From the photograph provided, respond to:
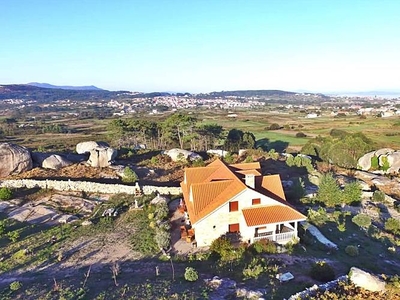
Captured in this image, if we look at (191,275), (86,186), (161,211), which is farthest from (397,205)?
(86,186)

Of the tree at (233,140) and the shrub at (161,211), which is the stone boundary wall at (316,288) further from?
the tree at (233,140)

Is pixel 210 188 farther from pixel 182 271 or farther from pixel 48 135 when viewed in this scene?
pixel 48 135

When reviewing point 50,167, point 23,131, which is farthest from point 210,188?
point 23,131

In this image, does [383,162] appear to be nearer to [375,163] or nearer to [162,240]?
[375,163]

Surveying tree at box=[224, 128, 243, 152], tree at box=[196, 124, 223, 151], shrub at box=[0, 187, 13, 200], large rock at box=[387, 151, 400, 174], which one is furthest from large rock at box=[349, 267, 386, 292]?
tree at box=[196, 124, 223, 151]

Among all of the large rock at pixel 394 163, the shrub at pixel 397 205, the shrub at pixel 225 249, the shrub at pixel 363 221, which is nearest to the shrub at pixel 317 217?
the shrub at pixel 363 221

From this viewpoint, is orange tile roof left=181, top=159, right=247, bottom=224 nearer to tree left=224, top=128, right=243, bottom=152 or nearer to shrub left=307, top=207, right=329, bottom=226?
shrub left=307, top=207, right=329, bottom=226
